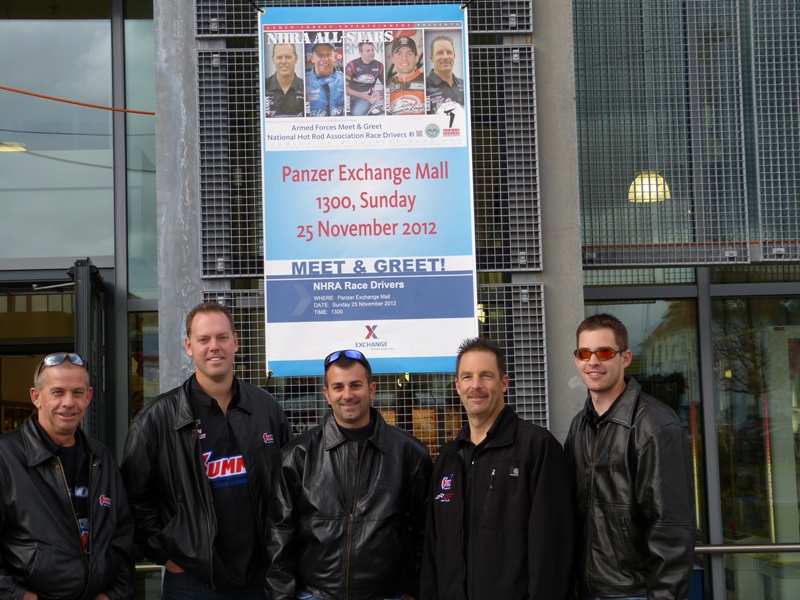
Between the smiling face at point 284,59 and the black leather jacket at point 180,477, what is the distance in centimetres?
193

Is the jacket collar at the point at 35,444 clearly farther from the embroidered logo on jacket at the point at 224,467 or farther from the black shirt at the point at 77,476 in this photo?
the embroidered logo on jacket at the point at 224,467

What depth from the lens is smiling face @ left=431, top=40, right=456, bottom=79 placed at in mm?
5559

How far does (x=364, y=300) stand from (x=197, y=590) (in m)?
1.78

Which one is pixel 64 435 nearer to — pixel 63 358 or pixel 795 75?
pixel 63 358

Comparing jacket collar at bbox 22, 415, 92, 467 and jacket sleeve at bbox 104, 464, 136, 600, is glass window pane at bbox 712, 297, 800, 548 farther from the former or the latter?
jacket collar at bbox 22, 415, 92, 467

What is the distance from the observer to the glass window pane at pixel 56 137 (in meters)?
7.26

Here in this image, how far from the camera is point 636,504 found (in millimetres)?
3924

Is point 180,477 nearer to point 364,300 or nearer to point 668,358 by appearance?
point 364,300

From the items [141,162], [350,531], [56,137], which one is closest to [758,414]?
[350,531]

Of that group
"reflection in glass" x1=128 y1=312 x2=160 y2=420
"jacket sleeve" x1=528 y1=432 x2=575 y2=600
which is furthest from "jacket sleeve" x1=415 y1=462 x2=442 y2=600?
"reflection in glass" x1=128 y1=312 x2=160 y2=420

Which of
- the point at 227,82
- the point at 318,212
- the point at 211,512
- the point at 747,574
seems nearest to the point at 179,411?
the point at 211,512

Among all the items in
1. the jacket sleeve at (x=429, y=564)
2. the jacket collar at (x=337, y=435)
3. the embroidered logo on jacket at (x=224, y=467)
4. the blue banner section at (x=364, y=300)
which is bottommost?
the jacket sleeve at (x=429, y=564)

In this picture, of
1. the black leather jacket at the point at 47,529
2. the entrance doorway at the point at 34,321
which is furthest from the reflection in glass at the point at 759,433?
the entrance doorway at the point at 34,321

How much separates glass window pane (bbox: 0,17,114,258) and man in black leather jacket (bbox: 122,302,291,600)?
3024 millimetres
